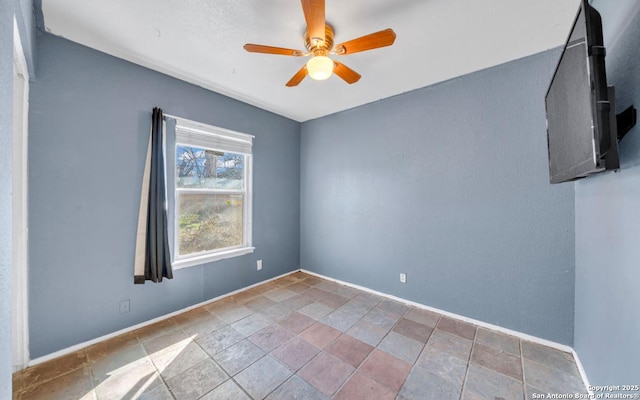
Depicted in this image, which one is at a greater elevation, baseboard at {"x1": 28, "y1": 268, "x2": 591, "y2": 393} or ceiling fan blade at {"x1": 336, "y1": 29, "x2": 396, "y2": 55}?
ceiling fan blade at {"x1": 336, "y1": 29, "x2": 396, "y2": 55}

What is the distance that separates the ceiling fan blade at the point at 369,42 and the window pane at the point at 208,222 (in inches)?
87.0

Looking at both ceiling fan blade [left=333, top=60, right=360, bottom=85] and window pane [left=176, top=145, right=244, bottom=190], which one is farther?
window pane [left=176, top=145, right=244, bottom=190]

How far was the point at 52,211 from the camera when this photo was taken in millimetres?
1884

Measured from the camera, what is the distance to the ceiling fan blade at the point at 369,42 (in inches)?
58.6

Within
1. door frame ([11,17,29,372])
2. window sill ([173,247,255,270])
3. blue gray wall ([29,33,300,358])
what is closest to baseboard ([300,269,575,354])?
window sill ([173,247,255,270])

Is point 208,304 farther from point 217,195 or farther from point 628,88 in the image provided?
point 628,88

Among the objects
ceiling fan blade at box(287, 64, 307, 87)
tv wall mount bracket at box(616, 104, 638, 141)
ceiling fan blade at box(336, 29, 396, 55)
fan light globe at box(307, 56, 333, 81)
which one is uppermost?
ceiling fan blade at box(287, 64, 307, 87)

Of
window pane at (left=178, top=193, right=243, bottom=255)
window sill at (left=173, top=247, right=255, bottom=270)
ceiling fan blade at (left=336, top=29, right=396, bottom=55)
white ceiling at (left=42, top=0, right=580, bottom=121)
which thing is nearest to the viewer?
ceiling fan blade at (left=336, top=29, right=396, bottom=55)

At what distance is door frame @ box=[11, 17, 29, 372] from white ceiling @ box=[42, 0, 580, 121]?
581 millimetres

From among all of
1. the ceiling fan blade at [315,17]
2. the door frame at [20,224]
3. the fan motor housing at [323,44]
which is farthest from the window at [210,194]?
the ceiling fan blade at [315,17]

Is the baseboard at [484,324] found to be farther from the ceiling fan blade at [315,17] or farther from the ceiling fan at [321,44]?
the ceiling fan blade at [315,17]

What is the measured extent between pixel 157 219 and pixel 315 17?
2212mm

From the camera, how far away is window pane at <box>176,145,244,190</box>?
2674 millimetres

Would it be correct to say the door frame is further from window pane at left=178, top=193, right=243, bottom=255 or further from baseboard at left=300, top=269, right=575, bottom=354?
baseboard at left=300, top=269, right=575, bottom=354
